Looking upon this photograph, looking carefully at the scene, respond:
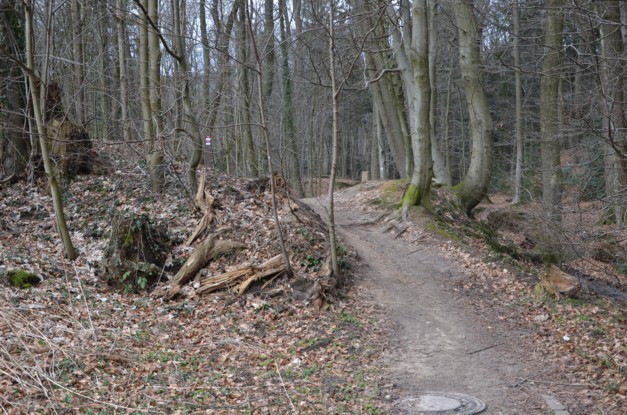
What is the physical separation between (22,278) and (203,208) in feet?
13.0

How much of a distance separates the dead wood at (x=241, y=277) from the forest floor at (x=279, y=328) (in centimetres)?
16

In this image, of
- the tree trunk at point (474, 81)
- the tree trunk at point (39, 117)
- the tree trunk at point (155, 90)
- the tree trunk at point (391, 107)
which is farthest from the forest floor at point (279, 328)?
the tree trunk at point (391, 107)

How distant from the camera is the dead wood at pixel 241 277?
380 inches

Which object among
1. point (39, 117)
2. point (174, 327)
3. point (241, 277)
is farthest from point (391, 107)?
point (174, 327)

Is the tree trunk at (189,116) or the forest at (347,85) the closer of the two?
the forest at (347,85)

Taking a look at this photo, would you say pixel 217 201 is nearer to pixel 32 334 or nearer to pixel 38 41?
pixel 32 334

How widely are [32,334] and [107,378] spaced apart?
0.94m

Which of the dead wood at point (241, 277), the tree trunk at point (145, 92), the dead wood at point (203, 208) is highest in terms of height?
the tree trunk at point (145, 92)

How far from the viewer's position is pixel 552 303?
31.9 ft

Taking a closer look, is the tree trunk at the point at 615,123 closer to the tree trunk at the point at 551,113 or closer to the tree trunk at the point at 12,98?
the tree trunk at the point at 551,113

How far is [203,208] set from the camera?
471 inches

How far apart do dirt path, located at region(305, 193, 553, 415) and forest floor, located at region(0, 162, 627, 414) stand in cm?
3

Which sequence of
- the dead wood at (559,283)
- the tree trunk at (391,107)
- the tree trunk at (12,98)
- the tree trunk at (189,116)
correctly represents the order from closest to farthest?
the dead wood at (559,283) → the tree trunk at (189,116) → the tree trunk at (12,98) → the tree trunk at (391,107)

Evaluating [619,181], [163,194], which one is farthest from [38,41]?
[619,181]
